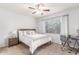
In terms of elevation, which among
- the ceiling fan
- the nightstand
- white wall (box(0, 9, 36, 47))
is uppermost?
the ceiling fan

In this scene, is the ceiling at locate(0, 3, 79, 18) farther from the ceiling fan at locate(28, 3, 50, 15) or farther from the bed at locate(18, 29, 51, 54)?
the bed at locate(18, 29, 51, 54)

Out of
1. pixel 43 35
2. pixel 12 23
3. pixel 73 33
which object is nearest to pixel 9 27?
pixel 12 23

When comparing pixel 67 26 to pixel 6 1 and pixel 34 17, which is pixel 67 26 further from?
pixel 6 1

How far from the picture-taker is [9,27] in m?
1.54

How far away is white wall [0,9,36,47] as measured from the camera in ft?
4.89

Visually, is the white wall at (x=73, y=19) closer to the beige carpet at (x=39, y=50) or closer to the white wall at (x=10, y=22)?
the beige carpet at (x=39, y=50)

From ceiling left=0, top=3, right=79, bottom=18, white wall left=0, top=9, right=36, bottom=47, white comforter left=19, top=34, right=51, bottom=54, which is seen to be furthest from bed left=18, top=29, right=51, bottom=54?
ceiling left=0, top=3, right=79, bottom=18

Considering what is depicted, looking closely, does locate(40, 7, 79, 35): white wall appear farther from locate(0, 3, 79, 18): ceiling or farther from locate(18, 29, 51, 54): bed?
locate(18, 29, 51, 54): bed

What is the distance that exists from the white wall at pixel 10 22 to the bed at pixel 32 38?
0.39 ft

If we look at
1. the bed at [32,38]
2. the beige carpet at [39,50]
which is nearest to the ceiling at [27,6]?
the bed at [32,38]

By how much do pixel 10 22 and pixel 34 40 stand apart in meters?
0.58

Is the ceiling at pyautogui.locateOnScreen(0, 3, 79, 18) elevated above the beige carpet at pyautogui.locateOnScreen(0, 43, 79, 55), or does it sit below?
above

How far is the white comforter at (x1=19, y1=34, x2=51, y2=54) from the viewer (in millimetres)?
1526

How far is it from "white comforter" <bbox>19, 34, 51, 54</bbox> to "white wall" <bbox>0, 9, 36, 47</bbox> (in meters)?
0.22
